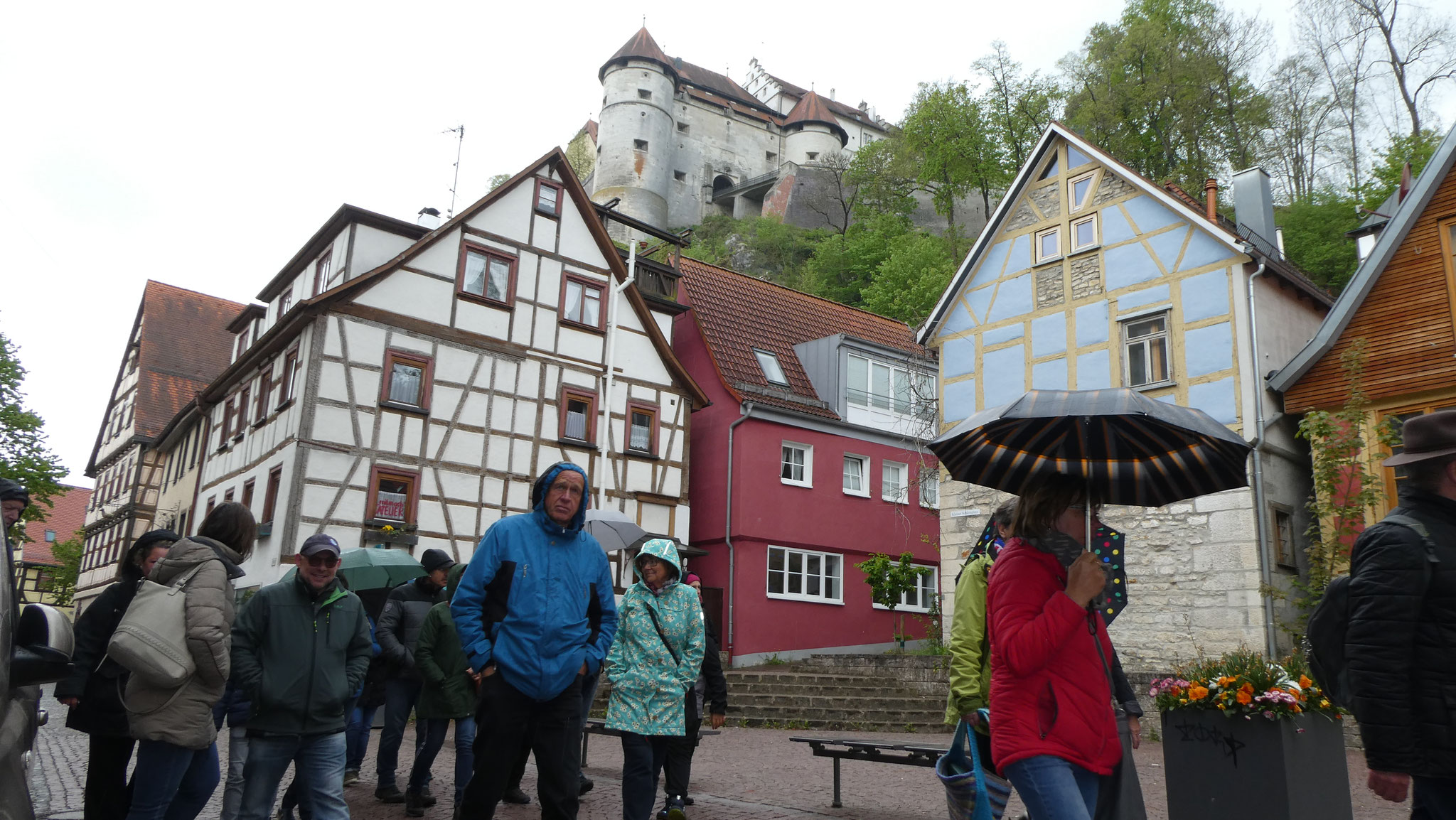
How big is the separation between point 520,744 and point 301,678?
1070 millimetres

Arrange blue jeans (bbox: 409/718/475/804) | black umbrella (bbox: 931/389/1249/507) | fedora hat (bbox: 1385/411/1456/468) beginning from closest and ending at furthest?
1. fedora hat (bbox: 1385/411/1456/468)
2. black umbrella (bbox: 931/389/1249/507)
3. blue jeans (bbox: 409/718/475/804)

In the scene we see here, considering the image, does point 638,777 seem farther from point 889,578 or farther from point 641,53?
point 641,53

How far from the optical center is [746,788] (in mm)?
9422

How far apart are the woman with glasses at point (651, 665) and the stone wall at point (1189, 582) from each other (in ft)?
32.5

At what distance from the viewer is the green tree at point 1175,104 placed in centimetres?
3534

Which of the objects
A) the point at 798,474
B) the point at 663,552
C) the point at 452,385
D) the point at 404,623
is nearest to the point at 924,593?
the point at 798,474

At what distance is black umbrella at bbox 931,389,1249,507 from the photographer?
3.90 meters

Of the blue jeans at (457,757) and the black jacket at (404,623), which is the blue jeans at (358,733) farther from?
the blue jeans at (457,757)

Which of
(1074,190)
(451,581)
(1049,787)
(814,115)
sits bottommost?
(1049,787)

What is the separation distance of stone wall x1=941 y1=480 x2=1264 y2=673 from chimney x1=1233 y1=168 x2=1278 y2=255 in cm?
622

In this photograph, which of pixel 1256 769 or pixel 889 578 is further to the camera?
pixel 889 578

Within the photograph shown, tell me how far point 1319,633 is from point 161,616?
4344 mm

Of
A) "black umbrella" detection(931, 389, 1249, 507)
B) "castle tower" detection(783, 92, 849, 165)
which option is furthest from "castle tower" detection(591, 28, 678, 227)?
"black umbrella" detection(931, 389, 1249, 507)

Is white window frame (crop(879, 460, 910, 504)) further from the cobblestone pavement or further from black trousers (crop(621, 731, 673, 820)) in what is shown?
black trousers (crop(621, 731, 673, 820))
